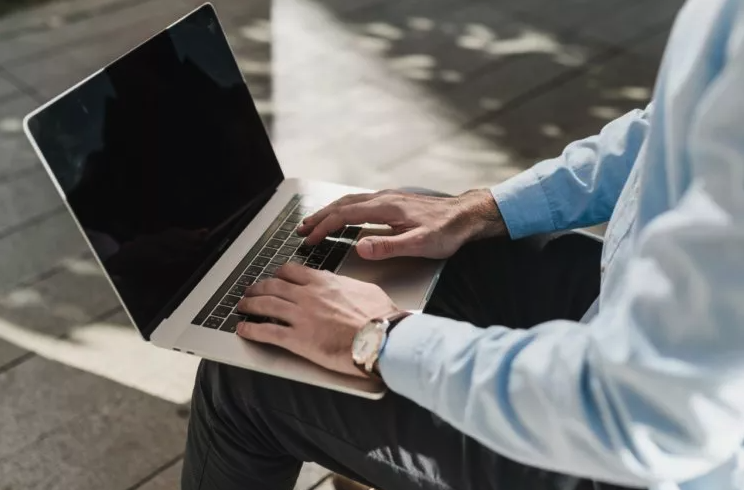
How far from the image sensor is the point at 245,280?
0.98 metres

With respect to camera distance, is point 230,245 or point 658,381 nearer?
point 658,381

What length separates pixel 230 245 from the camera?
105 centimetres

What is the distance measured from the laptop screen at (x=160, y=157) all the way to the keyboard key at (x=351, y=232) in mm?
154

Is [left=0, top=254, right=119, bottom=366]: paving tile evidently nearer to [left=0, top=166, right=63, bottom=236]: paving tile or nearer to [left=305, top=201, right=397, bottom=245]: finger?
[left=0, top=166, right=63, bottom=236]: paving tile

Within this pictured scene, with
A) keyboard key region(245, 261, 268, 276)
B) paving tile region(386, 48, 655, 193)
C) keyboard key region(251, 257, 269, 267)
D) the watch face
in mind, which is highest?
the watch face

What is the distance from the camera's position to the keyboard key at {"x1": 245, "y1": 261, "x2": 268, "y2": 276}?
3.26ft

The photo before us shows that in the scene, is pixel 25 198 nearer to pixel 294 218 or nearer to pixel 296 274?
pixel 294 218

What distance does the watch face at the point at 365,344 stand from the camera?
75cm

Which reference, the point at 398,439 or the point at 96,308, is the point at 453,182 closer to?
the point at 96,308

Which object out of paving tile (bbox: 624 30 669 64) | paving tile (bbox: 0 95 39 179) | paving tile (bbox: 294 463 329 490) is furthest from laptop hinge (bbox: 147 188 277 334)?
paving tile (bbox: 624 30 669 64)

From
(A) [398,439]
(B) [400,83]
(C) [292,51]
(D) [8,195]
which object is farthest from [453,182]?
(A) [398,439]

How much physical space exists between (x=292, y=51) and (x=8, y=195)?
1041mm

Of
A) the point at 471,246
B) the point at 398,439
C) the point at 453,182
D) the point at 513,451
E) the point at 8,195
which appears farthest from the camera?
the point at 453,182

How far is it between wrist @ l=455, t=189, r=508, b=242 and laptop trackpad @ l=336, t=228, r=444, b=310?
6 centimetres
